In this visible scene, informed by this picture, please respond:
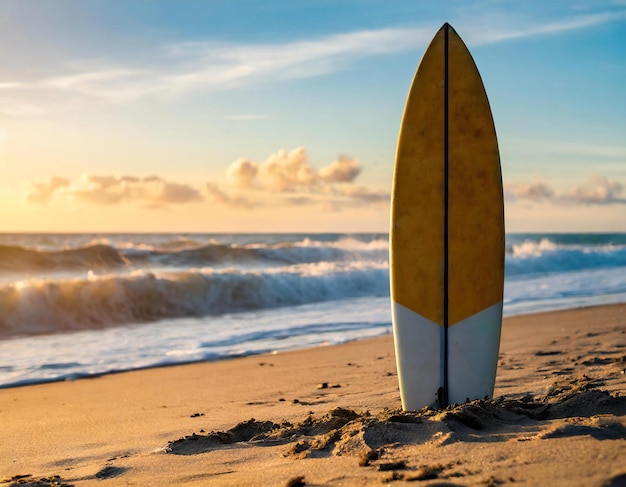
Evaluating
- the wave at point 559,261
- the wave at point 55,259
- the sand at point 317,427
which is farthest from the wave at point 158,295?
the wave at point 55,259

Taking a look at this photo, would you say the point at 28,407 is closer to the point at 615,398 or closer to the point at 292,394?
the point at 292,394

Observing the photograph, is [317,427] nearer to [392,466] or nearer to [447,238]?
[392,466]

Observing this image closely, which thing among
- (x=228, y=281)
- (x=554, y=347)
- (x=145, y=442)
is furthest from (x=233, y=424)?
(x=228, y=281)

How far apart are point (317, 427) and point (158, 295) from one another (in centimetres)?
931

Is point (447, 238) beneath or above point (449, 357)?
above

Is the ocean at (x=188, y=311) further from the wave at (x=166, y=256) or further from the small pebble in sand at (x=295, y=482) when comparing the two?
the small pebble in sand at (x=295, y=482)

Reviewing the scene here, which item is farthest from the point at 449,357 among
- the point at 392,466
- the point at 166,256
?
the point at 166,256

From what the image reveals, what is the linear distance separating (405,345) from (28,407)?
2925 millimetres

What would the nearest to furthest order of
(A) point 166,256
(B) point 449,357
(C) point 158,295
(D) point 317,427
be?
(D) point 317,427 → (B) point 449,357 → (C) point 158,295 → (A) point 166,256

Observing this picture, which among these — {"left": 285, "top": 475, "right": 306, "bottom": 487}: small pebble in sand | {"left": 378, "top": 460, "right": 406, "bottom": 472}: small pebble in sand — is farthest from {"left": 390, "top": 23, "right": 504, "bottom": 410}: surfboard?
{"left": 285, "top": 475, "right": 306, "bottom": 487}: small pebble in sand

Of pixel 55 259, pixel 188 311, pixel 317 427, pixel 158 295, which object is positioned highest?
pixel 55 259

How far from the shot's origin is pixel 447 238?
3953 mm

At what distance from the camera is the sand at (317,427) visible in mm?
2428

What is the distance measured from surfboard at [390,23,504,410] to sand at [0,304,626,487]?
1.24ft
